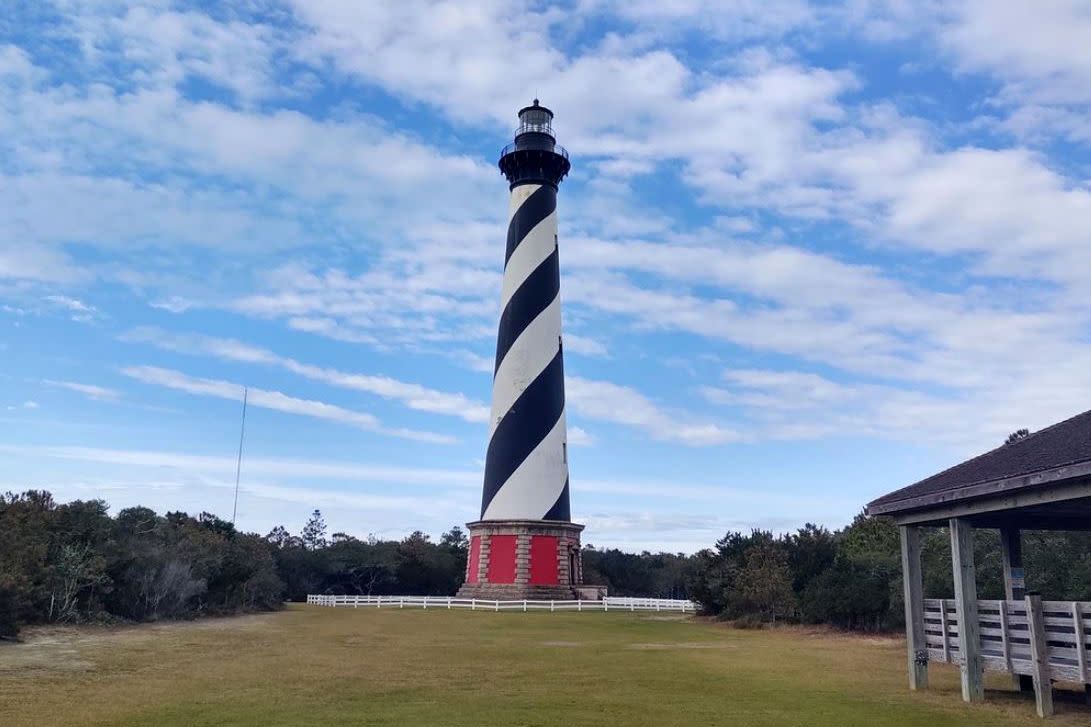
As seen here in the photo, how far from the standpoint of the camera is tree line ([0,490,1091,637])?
19.6m

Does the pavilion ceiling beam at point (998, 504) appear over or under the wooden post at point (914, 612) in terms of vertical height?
over

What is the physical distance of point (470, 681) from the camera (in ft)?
41.7

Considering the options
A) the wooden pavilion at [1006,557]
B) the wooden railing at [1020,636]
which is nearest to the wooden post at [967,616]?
the wooden pavilion at [1006,557]

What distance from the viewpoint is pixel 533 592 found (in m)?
35.9

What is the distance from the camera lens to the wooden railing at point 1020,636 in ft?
32.1

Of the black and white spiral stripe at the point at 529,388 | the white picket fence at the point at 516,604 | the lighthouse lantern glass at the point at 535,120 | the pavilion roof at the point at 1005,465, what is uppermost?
the lighthouse lantern glass at the point at 535,120

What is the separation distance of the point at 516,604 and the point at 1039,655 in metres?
25.7

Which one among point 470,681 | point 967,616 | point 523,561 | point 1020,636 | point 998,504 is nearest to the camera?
point 998,504

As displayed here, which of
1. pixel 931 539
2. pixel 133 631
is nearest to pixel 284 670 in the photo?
pixel 133 631

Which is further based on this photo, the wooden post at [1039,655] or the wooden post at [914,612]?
the wooden post at [914,612]

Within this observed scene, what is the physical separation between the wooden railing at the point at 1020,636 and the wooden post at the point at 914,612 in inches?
5.4

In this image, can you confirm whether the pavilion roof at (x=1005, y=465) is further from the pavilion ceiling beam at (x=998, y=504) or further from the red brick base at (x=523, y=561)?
the red brick base at (x=523, y=561)

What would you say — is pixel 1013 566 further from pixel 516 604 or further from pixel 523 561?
pixel 523 561

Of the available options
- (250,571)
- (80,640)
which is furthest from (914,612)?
(250,571)
